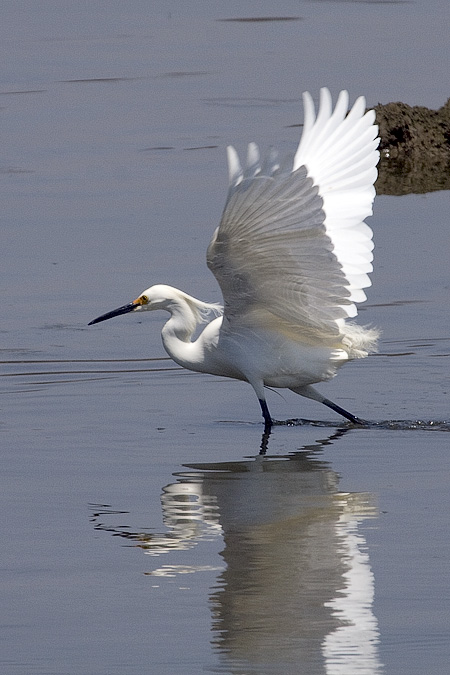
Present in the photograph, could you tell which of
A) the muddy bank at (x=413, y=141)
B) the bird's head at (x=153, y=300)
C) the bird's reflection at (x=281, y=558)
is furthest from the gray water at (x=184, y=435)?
the muddy bank at (x=413, y=141)

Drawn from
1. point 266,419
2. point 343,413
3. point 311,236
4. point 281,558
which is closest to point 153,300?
point 266,419

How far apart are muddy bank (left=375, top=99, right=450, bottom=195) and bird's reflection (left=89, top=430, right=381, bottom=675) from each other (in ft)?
24.9

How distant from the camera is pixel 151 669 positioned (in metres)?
5.06

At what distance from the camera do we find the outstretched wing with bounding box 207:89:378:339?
23.5 feet

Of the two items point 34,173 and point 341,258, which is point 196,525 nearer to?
point 341,258

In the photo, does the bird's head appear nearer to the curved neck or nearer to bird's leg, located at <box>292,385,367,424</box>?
the curved neck

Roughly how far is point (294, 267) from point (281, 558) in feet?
6.90

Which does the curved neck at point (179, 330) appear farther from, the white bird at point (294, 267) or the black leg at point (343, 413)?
the black leg at point (343, 413)

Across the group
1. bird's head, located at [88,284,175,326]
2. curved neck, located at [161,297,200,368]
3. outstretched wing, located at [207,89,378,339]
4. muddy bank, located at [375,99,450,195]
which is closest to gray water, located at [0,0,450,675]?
curved neck, located at [161,297,200,368]

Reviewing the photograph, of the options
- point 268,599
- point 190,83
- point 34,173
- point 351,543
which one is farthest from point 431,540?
point 190,83

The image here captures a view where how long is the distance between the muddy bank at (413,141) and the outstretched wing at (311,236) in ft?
21.6

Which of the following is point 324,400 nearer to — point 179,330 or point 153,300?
point 179,330

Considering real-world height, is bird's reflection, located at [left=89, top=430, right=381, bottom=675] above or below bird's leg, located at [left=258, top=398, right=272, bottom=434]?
below

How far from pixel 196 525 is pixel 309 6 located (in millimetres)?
18777
